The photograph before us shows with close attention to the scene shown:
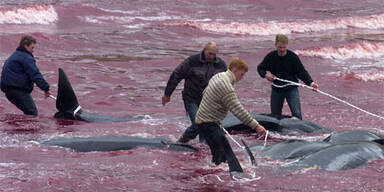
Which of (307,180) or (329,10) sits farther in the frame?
(329,10)

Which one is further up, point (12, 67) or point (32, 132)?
point (12, 67)

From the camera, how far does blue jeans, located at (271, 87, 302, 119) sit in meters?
→ 14.8

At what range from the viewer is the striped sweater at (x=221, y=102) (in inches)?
406

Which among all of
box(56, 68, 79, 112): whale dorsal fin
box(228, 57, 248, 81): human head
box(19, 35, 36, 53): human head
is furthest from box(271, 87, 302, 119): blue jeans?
box(19, 35, 36, 53): human head

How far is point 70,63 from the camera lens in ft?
90.7

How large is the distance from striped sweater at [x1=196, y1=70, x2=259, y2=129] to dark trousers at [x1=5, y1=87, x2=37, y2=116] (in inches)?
229

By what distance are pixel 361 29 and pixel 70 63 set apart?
981 inches

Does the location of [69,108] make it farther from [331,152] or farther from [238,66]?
[238,66]

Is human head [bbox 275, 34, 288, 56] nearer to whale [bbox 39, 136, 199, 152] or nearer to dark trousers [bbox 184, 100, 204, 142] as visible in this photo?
dark trousers [bbox 184, 100, 204, 142]

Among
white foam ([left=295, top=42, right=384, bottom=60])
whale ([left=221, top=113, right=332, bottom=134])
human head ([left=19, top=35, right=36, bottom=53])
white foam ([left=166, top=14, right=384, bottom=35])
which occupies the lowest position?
white foam ([left=295, top=42, right=384, bottom=60])

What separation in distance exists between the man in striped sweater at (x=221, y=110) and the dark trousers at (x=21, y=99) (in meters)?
5.60

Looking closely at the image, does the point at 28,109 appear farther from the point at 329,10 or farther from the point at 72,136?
the point at 329,10

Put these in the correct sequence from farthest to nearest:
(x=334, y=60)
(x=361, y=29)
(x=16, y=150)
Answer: (x=361, y=29), (x=334, y=60), (x=16, y=150)

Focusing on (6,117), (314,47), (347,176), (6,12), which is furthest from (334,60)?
(347,176)
